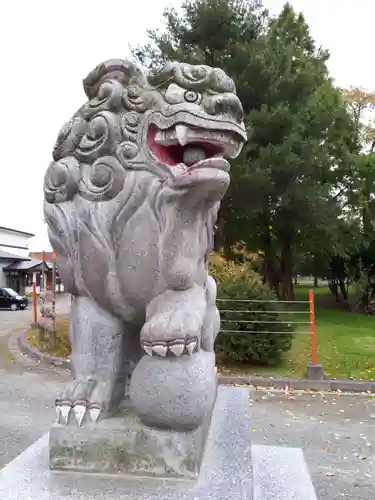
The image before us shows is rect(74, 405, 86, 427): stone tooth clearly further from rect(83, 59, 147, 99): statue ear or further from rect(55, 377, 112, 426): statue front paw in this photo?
rect(83, 59, 147, 99): statue ear

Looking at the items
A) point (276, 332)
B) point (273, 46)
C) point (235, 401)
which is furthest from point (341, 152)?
point (235, 401)

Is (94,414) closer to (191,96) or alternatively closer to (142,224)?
(142,224)

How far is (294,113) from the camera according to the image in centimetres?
1281

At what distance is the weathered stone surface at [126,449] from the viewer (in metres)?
1.97

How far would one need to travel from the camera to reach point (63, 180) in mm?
2150

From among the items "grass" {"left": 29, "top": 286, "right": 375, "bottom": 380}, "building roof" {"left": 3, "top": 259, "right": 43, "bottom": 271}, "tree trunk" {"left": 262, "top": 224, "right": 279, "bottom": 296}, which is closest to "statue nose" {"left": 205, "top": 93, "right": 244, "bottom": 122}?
"grass" {"left": 29, "top": 286, "right": 375, "bottom": 380}

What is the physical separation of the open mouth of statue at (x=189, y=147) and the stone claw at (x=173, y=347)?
672 millimetres

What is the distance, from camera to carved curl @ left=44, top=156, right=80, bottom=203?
7.04ft

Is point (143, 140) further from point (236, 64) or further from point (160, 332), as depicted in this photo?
point (236, 64)

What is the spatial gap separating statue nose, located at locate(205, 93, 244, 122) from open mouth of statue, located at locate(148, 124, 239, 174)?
0.09 meters

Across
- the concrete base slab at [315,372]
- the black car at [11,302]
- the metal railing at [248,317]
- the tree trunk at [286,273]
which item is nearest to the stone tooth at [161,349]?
the concrete base slab at [315,372]

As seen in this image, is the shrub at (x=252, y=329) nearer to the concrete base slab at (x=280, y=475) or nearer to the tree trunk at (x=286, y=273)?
the concrete base slab at (x=280, y=475)

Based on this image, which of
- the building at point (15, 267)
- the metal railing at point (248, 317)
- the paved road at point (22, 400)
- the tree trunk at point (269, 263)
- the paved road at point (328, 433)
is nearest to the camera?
the paved road at point (328, 433)

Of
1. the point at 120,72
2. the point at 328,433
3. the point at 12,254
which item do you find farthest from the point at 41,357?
the point at 12,254
